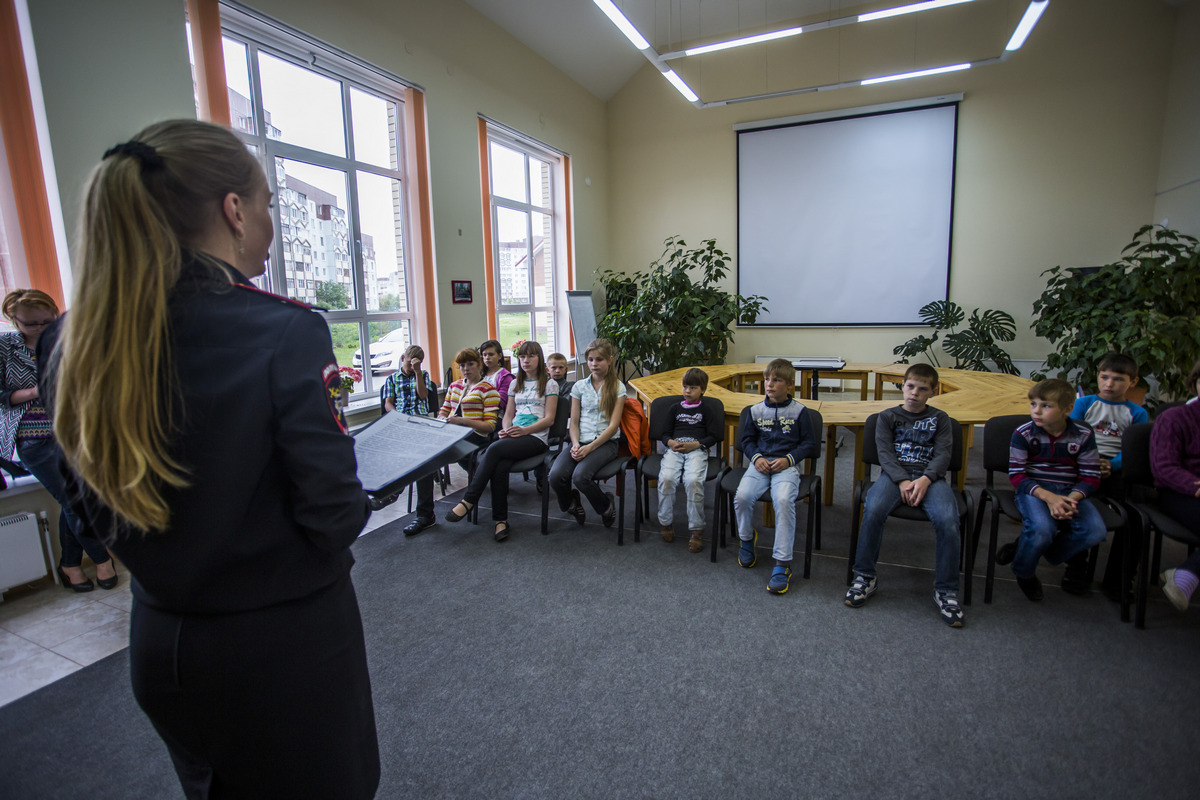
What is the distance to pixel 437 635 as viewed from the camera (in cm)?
252

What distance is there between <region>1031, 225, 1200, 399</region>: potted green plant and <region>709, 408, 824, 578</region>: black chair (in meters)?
2.83

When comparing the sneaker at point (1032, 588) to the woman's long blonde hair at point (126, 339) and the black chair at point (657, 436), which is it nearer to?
the black chair at point (657, 436)

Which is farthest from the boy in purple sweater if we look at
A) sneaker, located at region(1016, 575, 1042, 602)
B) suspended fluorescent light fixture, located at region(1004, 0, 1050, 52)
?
suspended fluorescent light fixture, located at region(1004, 0, 1050, 52)

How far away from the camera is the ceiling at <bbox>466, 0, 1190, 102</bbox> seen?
6258mm

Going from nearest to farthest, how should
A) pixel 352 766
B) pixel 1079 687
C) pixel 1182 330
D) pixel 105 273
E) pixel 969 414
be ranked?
pixel 105 273, pixel 352 766, pixel 1079 687, pixel 969 414, pixel 1182 330

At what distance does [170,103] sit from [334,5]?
5.12ft

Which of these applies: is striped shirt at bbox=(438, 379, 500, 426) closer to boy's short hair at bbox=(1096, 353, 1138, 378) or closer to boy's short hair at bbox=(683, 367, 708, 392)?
boy's short hair at bbox=(683, 367, 708, 392)

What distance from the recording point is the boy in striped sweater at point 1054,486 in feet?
8.30

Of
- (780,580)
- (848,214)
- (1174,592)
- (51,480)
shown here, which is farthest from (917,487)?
(848,214)

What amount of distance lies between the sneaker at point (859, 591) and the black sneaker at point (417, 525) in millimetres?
2360

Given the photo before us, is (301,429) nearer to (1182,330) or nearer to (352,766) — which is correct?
(352,766)

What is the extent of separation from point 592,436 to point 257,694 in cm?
294

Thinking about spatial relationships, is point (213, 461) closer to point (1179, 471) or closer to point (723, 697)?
point (723, 697)

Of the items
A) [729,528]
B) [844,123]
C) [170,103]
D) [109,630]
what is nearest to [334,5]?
[170,103]
